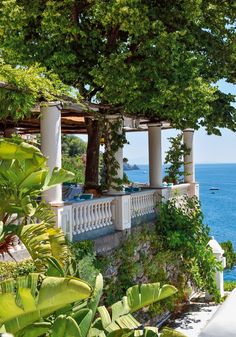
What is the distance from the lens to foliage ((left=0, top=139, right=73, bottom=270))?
5.16 metres

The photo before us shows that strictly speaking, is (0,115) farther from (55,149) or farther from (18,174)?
(18,174)

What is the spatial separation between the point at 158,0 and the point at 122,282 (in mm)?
7532

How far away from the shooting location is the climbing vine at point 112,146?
12.2 metres

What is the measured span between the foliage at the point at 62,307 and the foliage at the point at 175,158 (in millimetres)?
11721

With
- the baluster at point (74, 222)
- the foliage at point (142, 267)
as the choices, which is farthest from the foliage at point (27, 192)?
the foliage at point (142, 267)

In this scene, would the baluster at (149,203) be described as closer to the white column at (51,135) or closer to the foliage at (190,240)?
the foliage at (190,240)

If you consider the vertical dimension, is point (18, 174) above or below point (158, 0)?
below

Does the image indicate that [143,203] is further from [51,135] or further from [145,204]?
[51,135]

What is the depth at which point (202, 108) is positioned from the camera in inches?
481

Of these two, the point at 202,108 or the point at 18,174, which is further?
the point at 202,108

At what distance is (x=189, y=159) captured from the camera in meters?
17.7

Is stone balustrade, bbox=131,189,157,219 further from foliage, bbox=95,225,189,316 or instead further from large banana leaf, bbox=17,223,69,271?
large banana leaf, bbox=17,223,69,271

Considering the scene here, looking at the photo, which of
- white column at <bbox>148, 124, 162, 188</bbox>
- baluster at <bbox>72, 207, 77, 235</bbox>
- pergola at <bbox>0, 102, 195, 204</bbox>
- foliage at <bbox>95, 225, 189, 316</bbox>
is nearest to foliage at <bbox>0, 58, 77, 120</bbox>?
pergola at <bbox>0, 102, 195, 204</bbox>

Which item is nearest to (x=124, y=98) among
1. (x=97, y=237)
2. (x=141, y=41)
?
(x=141, y=41)
